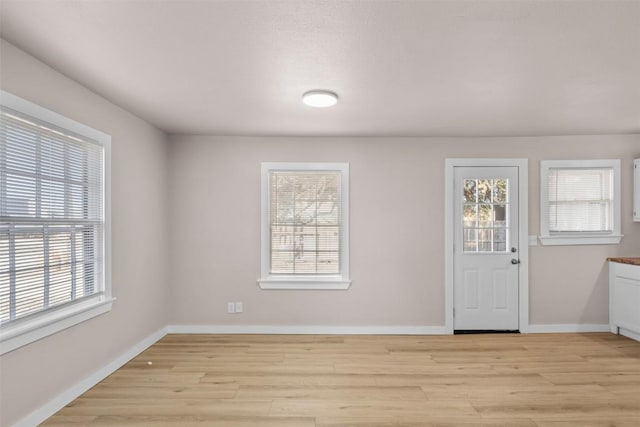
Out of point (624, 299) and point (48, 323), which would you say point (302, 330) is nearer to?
point (48, 323)

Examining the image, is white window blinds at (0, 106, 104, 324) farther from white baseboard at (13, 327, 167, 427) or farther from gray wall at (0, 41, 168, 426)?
white baseboard at (13, 327, 167, 427)

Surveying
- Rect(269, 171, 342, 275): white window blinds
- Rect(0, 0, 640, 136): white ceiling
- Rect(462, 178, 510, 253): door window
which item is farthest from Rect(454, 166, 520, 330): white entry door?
Rect(269, 171, 342, 275): white window blinds

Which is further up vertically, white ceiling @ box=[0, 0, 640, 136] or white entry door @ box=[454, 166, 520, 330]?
white ceiling @ box=[0, 0, 640, 136]

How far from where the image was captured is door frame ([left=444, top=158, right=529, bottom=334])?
15.2ft

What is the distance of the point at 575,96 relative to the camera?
317cm

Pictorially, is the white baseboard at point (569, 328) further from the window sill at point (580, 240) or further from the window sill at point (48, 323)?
the window sill at point (48, 323)

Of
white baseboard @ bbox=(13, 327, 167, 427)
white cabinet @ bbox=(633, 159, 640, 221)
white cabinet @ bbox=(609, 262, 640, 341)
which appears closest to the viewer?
white baseboard @ bbox=(13, 327, 167, 427)

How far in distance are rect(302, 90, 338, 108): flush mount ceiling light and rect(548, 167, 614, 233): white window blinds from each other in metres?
3.21

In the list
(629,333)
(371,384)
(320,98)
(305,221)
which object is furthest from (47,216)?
(629,333)

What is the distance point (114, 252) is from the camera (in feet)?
11.3

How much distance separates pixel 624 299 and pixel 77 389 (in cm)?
573

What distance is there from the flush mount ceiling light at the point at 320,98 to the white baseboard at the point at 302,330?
2.77 m

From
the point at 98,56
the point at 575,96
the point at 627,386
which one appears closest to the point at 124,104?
the point at 98,56

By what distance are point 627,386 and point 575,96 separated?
2.50 m
